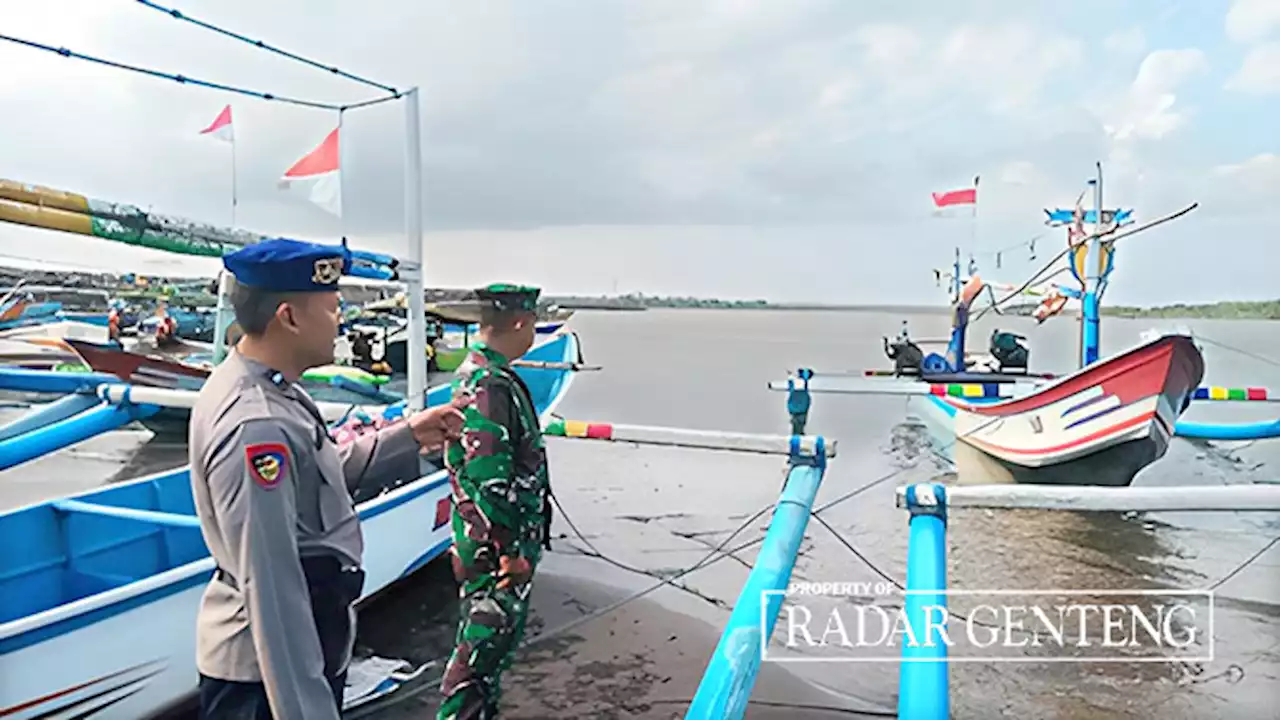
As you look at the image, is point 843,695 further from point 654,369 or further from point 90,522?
point 654,369

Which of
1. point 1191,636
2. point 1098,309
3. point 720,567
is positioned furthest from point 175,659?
point 1098,309

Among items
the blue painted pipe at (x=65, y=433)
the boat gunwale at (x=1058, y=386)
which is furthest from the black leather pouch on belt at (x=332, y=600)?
the boat gunwale at (x=1058, y=386)

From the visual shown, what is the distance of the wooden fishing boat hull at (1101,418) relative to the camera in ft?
26.1

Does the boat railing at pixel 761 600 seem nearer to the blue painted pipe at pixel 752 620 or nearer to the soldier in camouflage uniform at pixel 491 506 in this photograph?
the blue painted pipe at pixel 752 620

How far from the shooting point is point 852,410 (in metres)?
21.2

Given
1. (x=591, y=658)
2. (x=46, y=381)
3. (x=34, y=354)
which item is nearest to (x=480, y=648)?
(x=591, y=658)

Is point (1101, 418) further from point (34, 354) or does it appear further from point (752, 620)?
point (34, 354)

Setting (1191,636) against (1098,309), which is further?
(1098,309)

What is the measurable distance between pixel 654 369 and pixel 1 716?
30.8 metres

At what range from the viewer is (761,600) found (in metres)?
2.47

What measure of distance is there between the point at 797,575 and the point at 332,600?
5772mm

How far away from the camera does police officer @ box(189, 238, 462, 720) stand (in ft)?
5.46

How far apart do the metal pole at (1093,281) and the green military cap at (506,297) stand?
8913mm

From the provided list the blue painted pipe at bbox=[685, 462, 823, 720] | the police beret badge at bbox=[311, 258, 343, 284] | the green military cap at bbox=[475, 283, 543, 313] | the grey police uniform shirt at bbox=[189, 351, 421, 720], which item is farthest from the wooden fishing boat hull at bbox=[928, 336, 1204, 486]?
the grey police uniform shirt at bbox=[189, 351, 421, 720]
